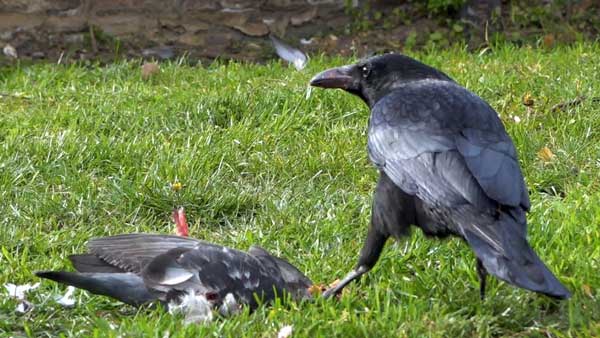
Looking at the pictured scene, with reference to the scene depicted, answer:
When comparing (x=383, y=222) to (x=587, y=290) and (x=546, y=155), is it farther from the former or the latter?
(x=546, y=155)

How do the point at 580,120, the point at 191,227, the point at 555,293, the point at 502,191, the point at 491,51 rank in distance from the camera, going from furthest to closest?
the point at 491,51
the point at 580,120
the point at 191,227
the point at 502,191
the point at 555,293

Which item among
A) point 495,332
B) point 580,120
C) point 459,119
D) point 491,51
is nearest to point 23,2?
point 491,51

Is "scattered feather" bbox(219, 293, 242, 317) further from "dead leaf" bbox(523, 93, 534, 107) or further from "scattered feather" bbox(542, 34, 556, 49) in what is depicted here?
"scattered feather" bbox(542, 34, 556, 49)

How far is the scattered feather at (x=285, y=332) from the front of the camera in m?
3.86

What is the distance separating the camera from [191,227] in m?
5.34

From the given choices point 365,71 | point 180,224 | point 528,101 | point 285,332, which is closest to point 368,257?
point 285,332

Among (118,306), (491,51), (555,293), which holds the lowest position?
(491,51)

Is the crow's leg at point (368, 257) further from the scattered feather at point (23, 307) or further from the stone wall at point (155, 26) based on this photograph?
the stone wall at point (155, 26)

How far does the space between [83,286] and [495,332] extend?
148 cm

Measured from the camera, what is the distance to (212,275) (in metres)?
4.38

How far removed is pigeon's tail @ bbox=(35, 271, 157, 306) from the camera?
428 centimetres

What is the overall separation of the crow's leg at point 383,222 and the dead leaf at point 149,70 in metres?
3.42

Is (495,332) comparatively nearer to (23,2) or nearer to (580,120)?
(580,120)

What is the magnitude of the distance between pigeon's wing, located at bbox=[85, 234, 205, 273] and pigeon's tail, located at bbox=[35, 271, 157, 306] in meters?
0.13
